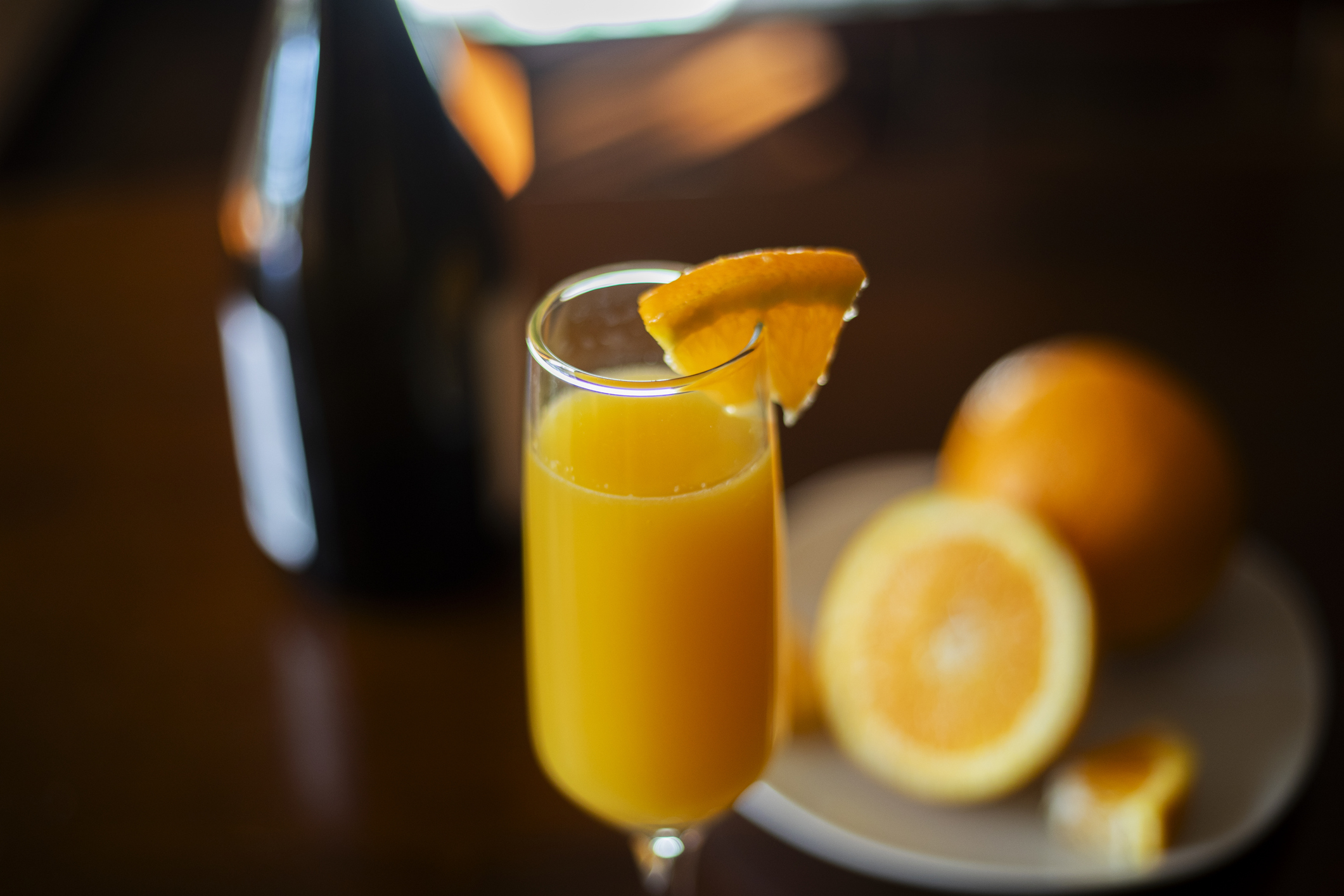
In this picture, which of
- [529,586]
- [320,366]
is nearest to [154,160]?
[320,366]

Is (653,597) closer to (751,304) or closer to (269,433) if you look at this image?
(751,304)

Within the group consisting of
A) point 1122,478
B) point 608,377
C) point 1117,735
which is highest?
point 608,377

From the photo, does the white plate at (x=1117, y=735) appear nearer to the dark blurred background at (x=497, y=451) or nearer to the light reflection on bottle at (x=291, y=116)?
the dark blurred background at (x=497, y=451)

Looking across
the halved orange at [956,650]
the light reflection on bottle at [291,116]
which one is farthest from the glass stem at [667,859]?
the light reflection on bottle at [291,116]

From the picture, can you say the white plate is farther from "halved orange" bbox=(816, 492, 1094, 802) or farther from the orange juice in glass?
the orange juice in glass

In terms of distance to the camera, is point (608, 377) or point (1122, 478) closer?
point (608, 377)

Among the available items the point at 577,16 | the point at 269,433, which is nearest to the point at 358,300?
the point at 269,433

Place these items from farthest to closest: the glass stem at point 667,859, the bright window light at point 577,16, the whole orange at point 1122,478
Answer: the bright window light at point 577,16 → the whole orange at point 1122,478 → the glass stem at point 667,859
